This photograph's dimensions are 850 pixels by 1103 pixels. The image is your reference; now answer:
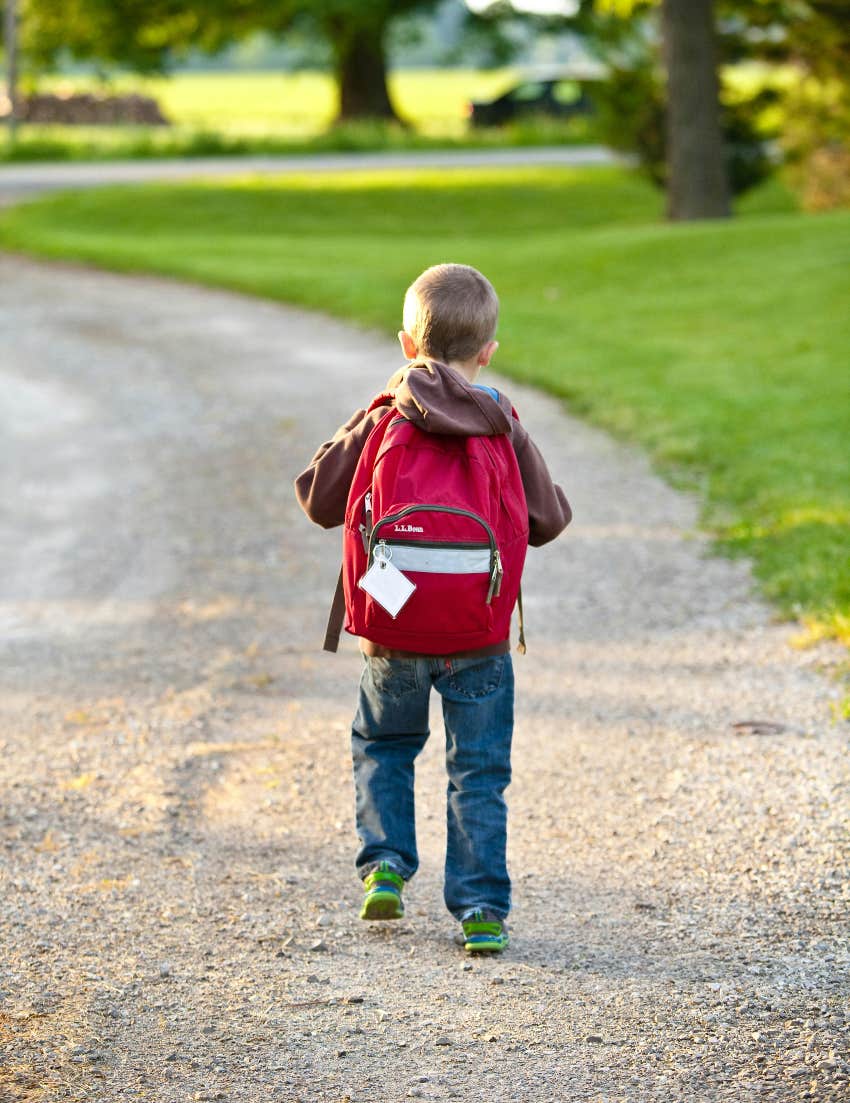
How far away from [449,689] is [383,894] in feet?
1.73

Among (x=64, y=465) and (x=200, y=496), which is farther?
(x=64, y=465)

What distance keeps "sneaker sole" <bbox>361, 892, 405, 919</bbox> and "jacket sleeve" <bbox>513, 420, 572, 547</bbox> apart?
3.00ft

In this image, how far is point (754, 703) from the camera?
17.1ft

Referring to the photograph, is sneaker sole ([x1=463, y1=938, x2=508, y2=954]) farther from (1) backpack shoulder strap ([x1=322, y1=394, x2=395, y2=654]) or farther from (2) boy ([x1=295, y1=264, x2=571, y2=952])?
(1) backpack shoulder strap ([x1=322, y1=394, x2=395, y2=654])

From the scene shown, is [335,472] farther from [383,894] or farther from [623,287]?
[623,287]

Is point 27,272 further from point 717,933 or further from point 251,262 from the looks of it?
point 717,933

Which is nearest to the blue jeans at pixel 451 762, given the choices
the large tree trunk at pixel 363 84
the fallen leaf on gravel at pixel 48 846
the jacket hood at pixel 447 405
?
the jacket hood at pixel 447 405

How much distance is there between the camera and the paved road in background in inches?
1046

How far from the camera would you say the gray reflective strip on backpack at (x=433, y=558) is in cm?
336

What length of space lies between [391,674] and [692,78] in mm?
17217

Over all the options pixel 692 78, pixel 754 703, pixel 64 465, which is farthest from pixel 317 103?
pixel 754 703

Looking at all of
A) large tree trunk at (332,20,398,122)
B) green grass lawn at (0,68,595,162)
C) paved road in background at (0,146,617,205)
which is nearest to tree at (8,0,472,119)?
large tree trunk at (332,20,398,122)

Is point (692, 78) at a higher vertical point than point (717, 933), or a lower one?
higher

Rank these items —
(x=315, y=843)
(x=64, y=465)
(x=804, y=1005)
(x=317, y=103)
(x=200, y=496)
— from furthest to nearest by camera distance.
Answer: (x=317, y=103), (x=64, y=465), (x=200, y=496), (x=315, y=843), (x=804, y=1005)
